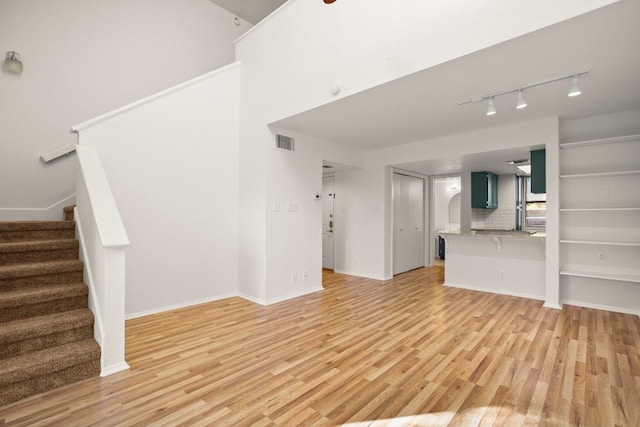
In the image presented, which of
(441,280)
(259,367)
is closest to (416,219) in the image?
(441,280)

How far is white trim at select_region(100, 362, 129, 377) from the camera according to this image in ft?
7.83

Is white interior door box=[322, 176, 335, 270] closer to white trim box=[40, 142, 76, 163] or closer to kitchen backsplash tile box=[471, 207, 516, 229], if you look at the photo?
kitchen backsplash tile box=[471, 207, 516, 229]

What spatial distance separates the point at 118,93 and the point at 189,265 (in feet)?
9.47

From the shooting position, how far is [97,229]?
247cm

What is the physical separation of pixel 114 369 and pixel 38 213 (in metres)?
3.05

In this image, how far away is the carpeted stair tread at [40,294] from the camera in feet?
7.91

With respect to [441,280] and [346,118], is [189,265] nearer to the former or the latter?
[346,118]

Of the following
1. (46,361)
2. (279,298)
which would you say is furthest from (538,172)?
(46,361)

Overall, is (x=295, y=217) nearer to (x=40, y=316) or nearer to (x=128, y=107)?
(x=128, y=107)

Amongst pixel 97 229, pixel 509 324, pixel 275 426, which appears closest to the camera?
pixel 275 426

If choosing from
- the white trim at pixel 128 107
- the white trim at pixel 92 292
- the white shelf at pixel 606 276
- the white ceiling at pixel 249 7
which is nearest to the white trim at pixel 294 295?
the white trim at pixel 92 292

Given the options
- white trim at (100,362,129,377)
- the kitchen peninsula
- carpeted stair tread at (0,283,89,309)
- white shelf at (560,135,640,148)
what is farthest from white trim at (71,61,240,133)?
white shelf at (560,135,640,148)

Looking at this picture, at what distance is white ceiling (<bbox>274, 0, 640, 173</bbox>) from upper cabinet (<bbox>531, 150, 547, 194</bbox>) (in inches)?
23.1

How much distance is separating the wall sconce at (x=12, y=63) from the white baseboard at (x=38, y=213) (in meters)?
1.66
